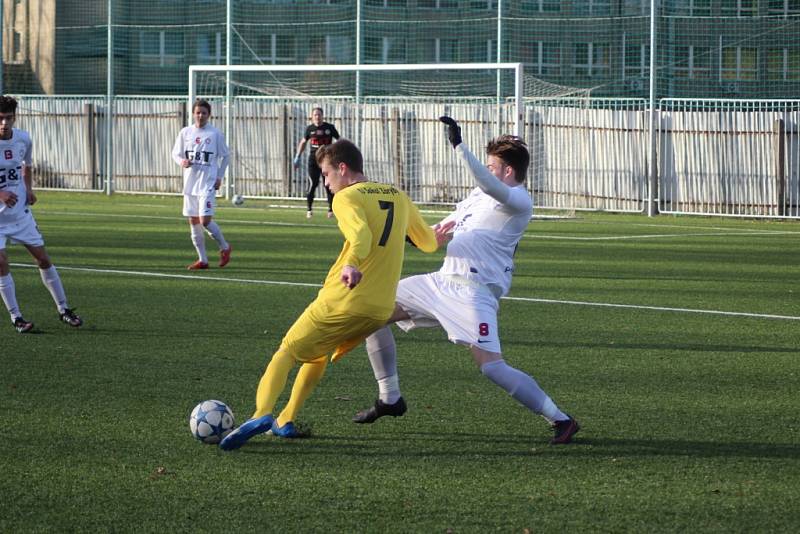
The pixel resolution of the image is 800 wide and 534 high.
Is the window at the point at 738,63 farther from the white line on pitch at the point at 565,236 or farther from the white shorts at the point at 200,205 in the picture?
the white shorts at the point at 200,205

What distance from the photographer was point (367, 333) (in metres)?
6.68

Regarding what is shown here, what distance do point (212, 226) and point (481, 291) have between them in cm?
972

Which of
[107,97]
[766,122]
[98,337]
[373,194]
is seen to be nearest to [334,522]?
[373,194]

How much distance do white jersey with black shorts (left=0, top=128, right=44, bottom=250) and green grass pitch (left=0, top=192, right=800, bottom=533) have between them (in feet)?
2.46

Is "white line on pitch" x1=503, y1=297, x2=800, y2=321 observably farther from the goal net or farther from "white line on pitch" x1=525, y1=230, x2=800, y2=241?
the goal net

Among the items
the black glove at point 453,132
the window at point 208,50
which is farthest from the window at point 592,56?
the black glove at point 453,132

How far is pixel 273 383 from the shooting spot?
21.3 feet

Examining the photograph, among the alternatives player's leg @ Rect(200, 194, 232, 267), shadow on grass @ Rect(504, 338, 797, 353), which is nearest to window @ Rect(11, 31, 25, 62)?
player's leg @ Rect(200, 194, 232, 267)

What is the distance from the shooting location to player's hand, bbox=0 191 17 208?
10555mm

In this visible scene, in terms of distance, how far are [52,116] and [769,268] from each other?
21526 mm

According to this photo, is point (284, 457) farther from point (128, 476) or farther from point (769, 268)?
point (769, 268)

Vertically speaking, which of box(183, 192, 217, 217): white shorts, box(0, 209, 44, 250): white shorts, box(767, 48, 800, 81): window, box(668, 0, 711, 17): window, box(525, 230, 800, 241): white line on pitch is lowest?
box(525, 230, 800, 241): white line on pitch

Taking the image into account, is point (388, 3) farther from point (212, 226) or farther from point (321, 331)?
point (321, 331)

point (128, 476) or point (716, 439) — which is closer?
point (128, 476)
